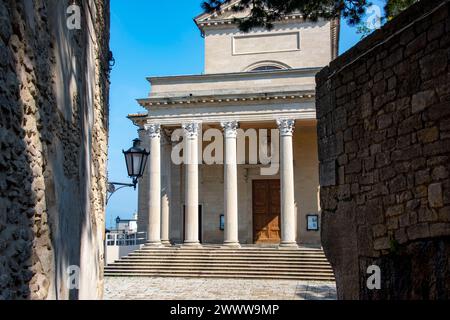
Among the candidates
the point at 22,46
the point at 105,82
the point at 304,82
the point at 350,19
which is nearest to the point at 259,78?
the point at 304,82

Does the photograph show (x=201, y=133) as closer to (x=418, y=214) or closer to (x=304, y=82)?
(x=304, y=82)

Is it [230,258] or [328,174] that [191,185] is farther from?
[328,174]

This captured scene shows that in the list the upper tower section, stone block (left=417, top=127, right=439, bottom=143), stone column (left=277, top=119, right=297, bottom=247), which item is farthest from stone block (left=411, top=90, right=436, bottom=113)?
the upper tower section

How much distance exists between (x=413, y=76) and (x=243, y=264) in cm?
1226

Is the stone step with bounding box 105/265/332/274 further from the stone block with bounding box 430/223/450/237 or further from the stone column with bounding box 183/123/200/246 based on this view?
the stone block with bounding box 430/223/450/237

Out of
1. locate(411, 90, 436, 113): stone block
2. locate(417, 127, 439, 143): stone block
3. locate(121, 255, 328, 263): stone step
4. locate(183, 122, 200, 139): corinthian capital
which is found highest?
locate(183, 122, 200, 139): corinthian capital

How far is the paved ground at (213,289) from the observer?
11.3 meters

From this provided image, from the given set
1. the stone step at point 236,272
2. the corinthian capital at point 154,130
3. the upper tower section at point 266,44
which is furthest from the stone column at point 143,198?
the stone step at point 236,272

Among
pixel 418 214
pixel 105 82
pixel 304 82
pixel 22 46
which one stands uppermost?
pixel 304 82

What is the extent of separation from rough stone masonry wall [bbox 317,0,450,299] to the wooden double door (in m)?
15.3

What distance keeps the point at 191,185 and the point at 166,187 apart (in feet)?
7.91

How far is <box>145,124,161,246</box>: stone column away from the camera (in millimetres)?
18859

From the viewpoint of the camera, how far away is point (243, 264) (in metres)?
16.2

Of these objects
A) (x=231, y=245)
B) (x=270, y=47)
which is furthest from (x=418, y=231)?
(x=270, y=47)
